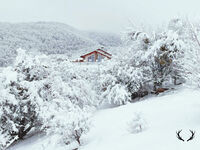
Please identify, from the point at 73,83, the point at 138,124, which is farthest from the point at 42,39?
the point at 138,124

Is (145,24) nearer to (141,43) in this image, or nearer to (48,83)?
(141,43)

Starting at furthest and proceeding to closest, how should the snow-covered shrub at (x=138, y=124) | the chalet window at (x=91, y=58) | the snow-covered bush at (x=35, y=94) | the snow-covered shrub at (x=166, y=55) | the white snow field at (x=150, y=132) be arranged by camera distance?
the chalet window at (x=91, y=58) → the snow-covered shrub at (x=166, y=55) → the snow-covered bush at (x=35, y=94) → the snow-covered shrub at (x=138, y=124) → the white snow field at (x=150, y=132)

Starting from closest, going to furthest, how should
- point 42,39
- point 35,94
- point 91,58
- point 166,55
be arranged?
point 35,94 < point 166,55 < point 91,58 < point 42,39

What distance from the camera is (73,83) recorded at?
456 inches

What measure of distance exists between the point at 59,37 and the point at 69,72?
5651cm

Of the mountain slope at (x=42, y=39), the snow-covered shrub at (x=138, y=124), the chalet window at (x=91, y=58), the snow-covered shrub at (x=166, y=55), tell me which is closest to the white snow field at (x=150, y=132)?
the snow-covered shrub at (x=138, y=124)

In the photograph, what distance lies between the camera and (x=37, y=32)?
66.0 metres

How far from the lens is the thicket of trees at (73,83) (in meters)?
8.17

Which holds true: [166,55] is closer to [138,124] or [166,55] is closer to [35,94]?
[138,124]

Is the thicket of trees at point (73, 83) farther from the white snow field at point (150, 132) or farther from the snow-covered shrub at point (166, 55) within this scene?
the white snow field at point (150, 132)

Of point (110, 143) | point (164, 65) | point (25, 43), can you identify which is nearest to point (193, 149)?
point (110, 143)

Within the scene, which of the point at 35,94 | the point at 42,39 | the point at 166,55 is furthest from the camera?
the point at 42,39

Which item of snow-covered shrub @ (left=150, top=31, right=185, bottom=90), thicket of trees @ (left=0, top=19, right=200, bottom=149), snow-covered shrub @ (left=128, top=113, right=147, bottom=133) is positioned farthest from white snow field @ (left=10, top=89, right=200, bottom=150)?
snow-covered shrub @ (left=150, top=31, right=185, bottom=90)

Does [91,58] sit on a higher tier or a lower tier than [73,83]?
higher
